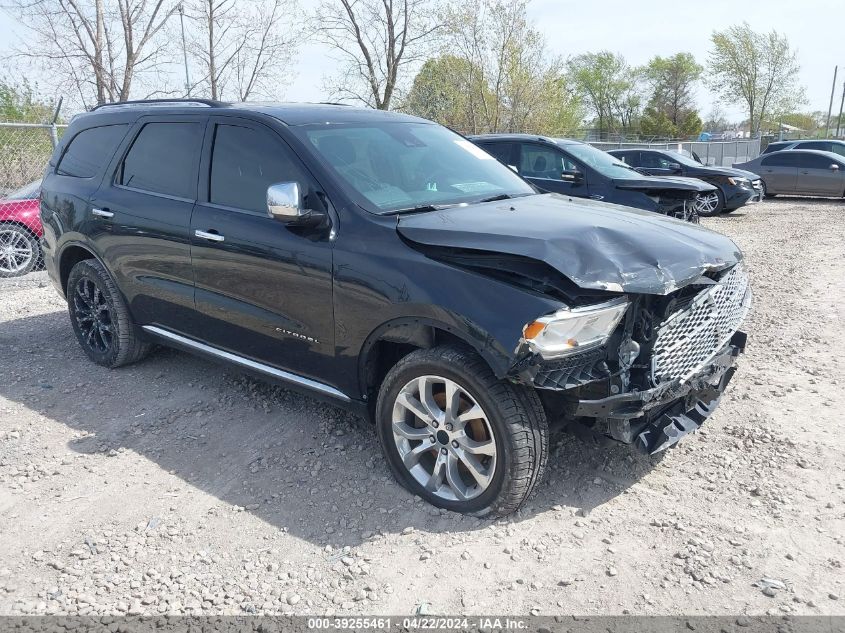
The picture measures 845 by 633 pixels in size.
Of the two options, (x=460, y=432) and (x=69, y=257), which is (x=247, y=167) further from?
(x=69, y=257)

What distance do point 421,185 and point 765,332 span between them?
385cm

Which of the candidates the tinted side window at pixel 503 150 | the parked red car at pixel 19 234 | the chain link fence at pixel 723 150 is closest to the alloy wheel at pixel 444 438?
the tinted side window at pixel 503 150

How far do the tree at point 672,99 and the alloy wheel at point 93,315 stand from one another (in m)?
59.7

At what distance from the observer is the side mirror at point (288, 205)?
332 centimetres

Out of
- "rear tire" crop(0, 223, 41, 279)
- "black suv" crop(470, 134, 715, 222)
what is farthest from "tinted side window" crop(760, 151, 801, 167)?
"rear tire" crop(0, 223, 41, 279)

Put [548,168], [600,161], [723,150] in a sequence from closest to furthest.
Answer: [548,168]
[600,161]
[723,150]

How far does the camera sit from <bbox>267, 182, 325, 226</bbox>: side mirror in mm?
3324

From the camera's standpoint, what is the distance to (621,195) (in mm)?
9352

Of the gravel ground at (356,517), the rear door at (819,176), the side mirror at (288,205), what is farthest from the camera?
the rear door at (819,176)

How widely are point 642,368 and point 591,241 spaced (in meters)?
0.61

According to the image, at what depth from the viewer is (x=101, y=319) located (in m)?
5.18

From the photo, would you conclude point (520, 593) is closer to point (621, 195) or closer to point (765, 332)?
point (765, 332)

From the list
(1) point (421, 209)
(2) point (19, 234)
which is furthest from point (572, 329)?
(2) point (19, 234)

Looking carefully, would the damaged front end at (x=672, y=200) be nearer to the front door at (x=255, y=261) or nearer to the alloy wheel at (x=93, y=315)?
the front door at (x=255, y=261)
